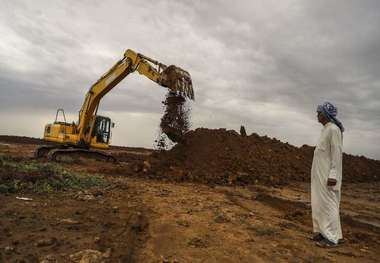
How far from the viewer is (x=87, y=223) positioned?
18.8 ft

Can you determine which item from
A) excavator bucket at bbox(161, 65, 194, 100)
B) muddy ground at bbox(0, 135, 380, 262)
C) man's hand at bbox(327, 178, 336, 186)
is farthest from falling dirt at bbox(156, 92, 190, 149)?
man's hand at bbox(327, 178, 336, 186)

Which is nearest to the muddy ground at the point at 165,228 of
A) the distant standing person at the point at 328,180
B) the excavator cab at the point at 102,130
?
the distant standing person at the point at 328,180

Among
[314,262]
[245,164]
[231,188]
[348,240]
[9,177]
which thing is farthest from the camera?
[245,164]

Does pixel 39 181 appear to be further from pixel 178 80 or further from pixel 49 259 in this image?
pixel 178 80

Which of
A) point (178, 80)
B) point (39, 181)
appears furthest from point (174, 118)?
point (39, 181)

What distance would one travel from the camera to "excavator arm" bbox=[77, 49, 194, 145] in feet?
43.4

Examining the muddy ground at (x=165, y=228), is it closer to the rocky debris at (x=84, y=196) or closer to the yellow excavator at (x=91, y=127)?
the rocky debris at (x=84, y=196)

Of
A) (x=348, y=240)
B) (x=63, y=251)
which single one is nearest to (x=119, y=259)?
(x=63, y=251)

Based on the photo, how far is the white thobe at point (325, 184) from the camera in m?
5.55

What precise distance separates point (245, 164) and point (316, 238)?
9095 millimetres

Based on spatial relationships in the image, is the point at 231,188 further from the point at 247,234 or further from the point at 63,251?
the point at 63,251

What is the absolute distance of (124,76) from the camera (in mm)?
15508

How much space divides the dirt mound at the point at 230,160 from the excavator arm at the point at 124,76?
2.63m

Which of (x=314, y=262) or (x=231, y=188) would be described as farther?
(x=231, y=188)
